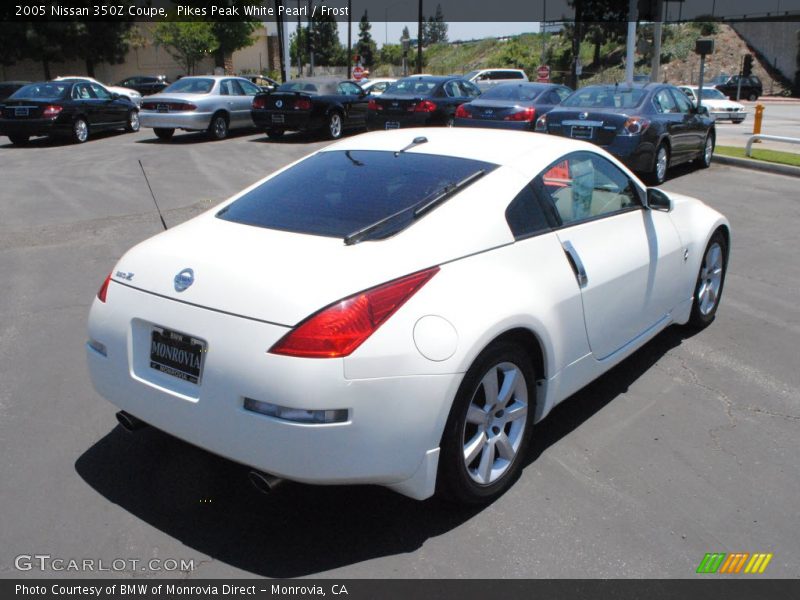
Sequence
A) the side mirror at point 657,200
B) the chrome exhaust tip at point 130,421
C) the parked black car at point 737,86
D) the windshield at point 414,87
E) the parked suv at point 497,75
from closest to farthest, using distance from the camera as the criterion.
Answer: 1. the chrome exhaust tip at point 130,421
2. the side mirror at point 657,200
3. the windshield at point 414,87
4. the parked suv at point 497,75
5. the parked black car at point 737,86

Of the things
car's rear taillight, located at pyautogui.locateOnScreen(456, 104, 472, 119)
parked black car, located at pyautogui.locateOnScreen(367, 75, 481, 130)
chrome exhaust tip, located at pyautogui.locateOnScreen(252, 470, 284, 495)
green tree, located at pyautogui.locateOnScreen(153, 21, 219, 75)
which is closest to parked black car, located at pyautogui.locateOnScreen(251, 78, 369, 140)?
parked black car, located at pyautogui.locateOnScreen(367, 75, 481, 130)

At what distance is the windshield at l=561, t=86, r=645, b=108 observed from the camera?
12398mm

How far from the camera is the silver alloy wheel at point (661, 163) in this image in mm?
12344

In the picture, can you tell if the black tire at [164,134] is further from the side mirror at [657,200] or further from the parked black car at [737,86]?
the parked black car at [737,86]

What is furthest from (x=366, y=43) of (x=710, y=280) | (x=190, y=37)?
(x=710, y=280)

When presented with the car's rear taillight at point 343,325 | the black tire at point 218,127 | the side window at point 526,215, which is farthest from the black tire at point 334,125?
the car's rear taillight at point 343,325

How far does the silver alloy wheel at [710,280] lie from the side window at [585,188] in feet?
3.76

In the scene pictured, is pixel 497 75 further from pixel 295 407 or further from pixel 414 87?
pixel 295 407

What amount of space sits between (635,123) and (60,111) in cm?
1380

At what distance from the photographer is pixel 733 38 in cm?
6109

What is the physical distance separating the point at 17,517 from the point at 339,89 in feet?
58.3

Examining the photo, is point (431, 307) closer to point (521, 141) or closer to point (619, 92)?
point (521, 141)

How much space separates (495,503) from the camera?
137 inches

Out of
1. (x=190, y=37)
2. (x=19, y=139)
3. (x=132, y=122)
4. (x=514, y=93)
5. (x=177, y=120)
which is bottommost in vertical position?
(x=19, y=139)
